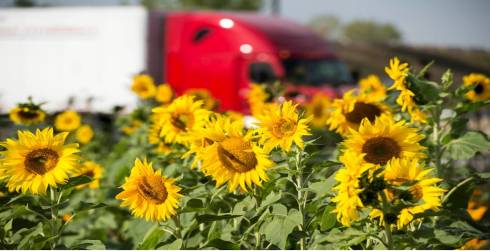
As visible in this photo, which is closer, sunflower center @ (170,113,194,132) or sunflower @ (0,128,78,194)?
sunflower @ (0,128,78,194)

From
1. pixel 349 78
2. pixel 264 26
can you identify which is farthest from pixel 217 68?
pixel 349 78

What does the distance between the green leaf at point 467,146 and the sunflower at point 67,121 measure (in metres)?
3.31

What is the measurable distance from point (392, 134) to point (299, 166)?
507 millimetres

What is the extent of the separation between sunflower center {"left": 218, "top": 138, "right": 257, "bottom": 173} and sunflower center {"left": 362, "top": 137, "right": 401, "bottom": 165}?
470 millimetres

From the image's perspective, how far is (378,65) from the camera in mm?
47438

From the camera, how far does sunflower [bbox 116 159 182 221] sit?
3473 mm

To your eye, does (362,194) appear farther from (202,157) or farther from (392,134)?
(202,157)

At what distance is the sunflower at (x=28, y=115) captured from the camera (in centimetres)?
525

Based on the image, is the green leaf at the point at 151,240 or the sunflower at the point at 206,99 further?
the sunflower at the point at 206,99

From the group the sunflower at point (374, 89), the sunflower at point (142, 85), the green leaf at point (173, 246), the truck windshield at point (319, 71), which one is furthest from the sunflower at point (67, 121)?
the truck windshield at point (319, 71)

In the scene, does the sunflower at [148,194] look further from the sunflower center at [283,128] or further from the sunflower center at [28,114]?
the sunflower center at [28,114]

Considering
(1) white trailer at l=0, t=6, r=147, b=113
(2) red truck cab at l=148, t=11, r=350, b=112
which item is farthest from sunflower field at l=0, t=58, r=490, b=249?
(1) white trailer at l=0, t=6, r=147, b=113

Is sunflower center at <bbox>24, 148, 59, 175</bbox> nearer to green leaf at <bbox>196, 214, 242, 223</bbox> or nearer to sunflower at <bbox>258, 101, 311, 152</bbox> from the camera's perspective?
green leaf at <bbox>196, 214, 242, 223</bbox>

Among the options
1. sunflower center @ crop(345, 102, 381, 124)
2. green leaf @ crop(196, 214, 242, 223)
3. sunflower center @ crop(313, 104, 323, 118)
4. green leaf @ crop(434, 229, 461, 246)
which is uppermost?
sunflower center @ crop(345, 102, 381, 124)
